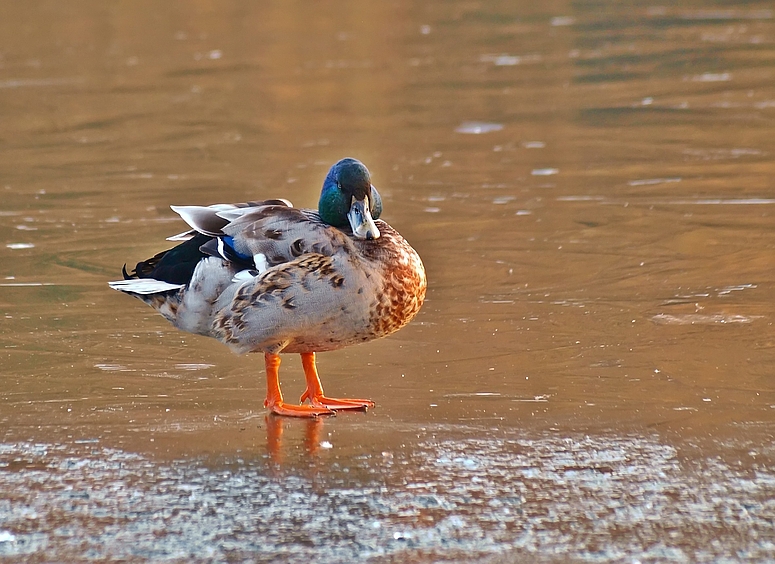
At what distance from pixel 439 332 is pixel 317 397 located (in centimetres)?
97

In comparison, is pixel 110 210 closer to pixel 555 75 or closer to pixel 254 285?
pixel 254 285

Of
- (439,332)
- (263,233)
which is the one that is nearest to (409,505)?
(263,233)

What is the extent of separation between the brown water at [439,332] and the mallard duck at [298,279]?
0.28 meters

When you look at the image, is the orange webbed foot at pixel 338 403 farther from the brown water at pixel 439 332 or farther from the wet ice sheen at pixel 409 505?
the wet ice sheen at pixel 409 505

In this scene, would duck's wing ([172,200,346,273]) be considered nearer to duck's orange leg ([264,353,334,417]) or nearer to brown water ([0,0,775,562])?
duck's orange leg ([264,353,334,417])

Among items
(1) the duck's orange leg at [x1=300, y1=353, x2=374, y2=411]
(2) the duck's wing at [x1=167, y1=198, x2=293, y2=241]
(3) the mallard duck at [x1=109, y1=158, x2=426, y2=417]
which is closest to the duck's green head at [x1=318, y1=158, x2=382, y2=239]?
(3) the mallard duck at [x1=109, y1=158, x2=426, y2=417]

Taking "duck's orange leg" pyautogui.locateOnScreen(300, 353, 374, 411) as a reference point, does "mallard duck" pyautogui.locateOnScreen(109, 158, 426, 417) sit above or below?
above

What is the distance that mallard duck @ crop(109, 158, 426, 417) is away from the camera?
4.53 meters

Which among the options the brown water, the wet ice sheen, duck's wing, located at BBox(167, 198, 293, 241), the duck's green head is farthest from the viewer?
duck's wing, located at BBox(167, 198, 293, 241)

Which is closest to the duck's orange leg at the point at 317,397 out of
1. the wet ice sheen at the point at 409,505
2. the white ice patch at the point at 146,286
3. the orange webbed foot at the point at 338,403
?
the orange webbed foot at the point at 338,403

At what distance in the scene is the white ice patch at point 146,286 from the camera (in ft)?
→ 15.8

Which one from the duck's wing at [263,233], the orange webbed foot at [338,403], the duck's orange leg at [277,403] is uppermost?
the duck's wing at [263,233]

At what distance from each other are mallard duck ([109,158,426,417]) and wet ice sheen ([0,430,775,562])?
591mm

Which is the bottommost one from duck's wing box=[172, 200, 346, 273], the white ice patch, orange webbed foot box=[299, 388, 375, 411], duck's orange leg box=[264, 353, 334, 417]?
orange webbed foot box=[299, 388, 375, 411]
